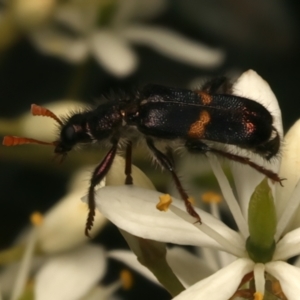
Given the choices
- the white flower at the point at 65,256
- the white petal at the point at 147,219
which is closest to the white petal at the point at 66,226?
the white flower at the point at 65,256

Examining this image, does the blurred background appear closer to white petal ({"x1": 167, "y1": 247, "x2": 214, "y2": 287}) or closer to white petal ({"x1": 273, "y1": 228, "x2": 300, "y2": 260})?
white petal ({"x1": 167, "y1": 247, "x2": 214, "y2": 287})

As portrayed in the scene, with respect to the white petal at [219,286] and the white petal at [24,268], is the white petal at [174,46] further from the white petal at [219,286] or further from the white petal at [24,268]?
the white petal at [219,286]

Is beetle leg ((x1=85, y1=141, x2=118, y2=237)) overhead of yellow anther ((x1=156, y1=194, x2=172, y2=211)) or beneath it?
beneath

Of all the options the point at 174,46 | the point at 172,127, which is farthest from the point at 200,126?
the point at 174,46

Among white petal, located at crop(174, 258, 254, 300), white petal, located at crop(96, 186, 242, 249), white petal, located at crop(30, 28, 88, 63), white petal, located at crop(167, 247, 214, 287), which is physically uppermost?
white petal, located at crop(96, 186, 242, 249)

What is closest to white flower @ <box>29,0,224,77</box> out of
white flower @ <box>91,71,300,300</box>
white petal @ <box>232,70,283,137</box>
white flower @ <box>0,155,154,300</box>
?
white flower @ <box>0,155,154,300</box>

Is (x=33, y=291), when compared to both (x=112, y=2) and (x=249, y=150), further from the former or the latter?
(x=112, y=2)
